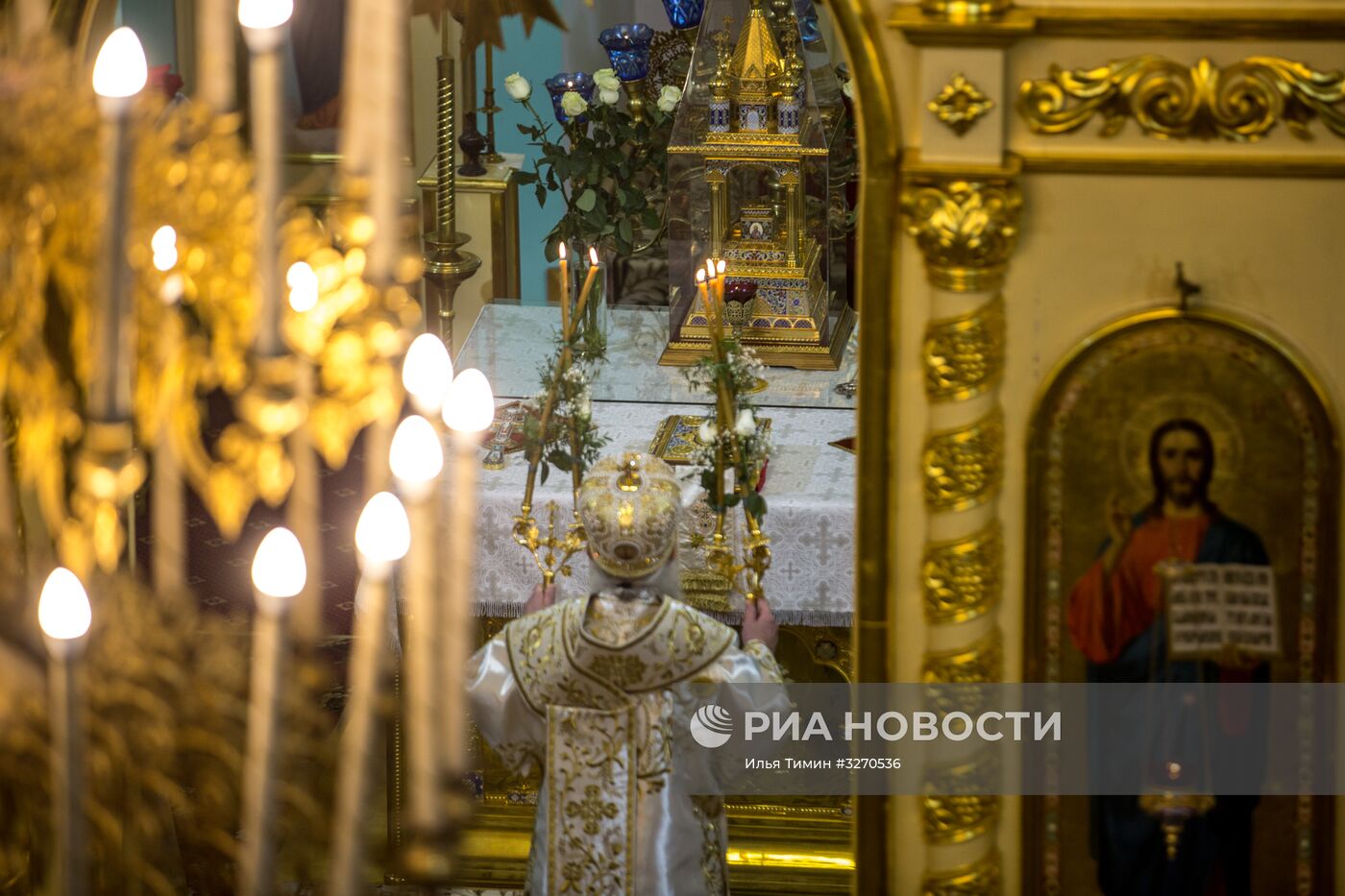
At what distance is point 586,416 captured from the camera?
525 centimetres

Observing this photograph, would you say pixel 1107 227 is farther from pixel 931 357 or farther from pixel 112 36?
pixel 112 36

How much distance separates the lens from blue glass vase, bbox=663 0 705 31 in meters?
7.70

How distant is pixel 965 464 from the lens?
360 centimetres

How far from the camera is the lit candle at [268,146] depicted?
6.25 feet

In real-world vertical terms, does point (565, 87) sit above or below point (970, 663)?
above

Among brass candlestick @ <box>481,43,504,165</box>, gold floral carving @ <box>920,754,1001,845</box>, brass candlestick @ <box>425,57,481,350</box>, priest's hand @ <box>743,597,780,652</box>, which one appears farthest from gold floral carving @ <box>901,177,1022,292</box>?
brass candlestick @ <box>481,43,504,165</box>

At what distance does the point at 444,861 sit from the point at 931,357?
6.53 feet

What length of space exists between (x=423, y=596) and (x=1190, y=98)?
6.81 ft

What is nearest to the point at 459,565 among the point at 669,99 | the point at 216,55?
the point at 216,55

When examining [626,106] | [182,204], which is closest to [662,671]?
[182,204]

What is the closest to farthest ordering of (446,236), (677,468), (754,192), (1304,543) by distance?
(1304,543)
(677,468)
(446,236)
(754,192)

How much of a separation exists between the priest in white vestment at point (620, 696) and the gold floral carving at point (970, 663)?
86 cm

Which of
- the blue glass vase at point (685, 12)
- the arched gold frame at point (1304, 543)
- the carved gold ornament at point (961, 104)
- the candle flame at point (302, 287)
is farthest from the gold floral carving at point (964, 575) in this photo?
the blue glass vase at point (685, 12)

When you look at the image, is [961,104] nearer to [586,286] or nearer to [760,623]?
[586,286]
